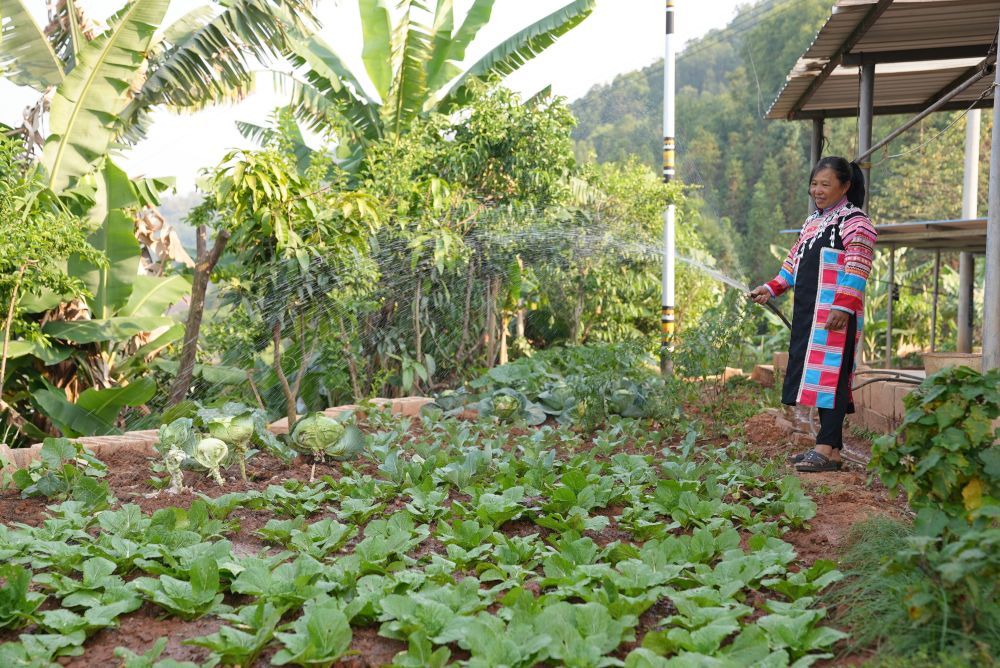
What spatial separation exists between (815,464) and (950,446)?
191 centimetres

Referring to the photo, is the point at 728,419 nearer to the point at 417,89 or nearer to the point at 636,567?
the point at 636,567

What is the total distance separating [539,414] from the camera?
20.6ft

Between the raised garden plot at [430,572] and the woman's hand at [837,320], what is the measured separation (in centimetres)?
74

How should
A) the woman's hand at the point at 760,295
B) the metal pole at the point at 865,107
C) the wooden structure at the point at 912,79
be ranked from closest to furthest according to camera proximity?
the wooden structure at the point at 912,79, the woman's hand at the point at 760,295, the metal pole at the point at 865,107

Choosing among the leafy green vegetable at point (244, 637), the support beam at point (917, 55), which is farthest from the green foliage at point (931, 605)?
the support beam at point (917, 55)

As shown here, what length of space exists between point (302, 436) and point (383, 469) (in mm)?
627

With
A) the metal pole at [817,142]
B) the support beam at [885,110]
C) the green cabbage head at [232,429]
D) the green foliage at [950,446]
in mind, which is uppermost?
the support beam at [885,110]

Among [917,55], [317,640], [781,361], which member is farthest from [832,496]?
[781,361]

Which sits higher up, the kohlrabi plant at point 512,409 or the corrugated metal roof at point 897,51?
the corrugated metal roof at point 897,51

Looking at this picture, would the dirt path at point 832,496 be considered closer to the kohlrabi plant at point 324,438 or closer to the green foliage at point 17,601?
the kohlrabi plant at point 324,438

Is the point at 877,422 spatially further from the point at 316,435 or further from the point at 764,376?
the point at 316,435

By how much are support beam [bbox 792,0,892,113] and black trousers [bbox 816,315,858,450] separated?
1714mm

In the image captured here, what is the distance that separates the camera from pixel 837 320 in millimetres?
4211

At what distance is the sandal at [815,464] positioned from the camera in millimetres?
4242
